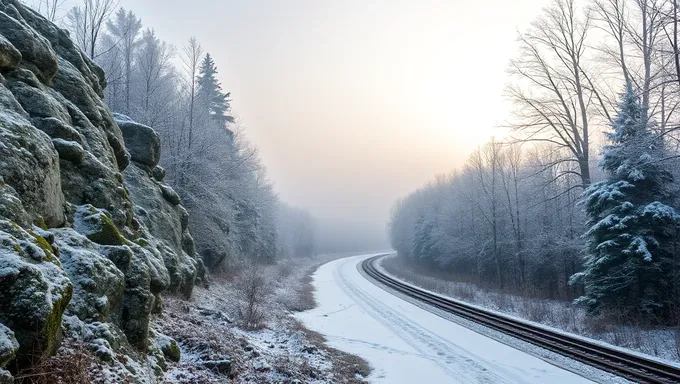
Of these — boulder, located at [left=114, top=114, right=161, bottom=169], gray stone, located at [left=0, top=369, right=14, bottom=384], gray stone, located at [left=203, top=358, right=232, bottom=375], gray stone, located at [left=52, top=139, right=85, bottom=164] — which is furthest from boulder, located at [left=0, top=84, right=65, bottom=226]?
boulder, located at [left=114, top=114, right=161, bottom=169]

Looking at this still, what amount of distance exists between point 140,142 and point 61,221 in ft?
27.5

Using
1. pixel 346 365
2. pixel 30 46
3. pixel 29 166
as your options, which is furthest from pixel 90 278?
pixel 346 365

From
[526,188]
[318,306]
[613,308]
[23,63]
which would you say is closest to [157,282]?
[23,63]

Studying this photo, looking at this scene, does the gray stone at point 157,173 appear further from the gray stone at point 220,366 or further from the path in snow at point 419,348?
the gray stone at point 220,366

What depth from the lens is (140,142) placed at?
14.5m

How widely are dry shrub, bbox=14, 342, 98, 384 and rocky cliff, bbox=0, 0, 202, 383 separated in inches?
4.9

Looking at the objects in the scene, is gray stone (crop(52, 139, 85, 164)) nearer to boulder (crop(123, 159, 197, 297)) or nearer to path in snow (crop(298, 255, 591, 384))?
boulder (crop(123, 159, 197, 297))

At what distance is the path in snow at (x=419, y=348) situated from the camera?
32.7 feet

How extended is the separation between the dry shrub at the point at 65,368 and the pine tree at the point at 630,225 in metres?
17.7

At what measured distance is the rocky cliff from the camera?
14.4 ft

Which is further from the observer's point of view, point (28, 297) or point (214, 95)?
point (214, 95)

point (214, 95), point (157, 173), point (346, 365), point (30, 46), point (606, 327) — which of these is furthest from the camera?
point (214, 95)

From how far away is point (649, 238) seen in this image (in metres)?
15.4

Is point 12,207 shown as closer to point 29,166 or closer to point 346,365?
point 29,166
